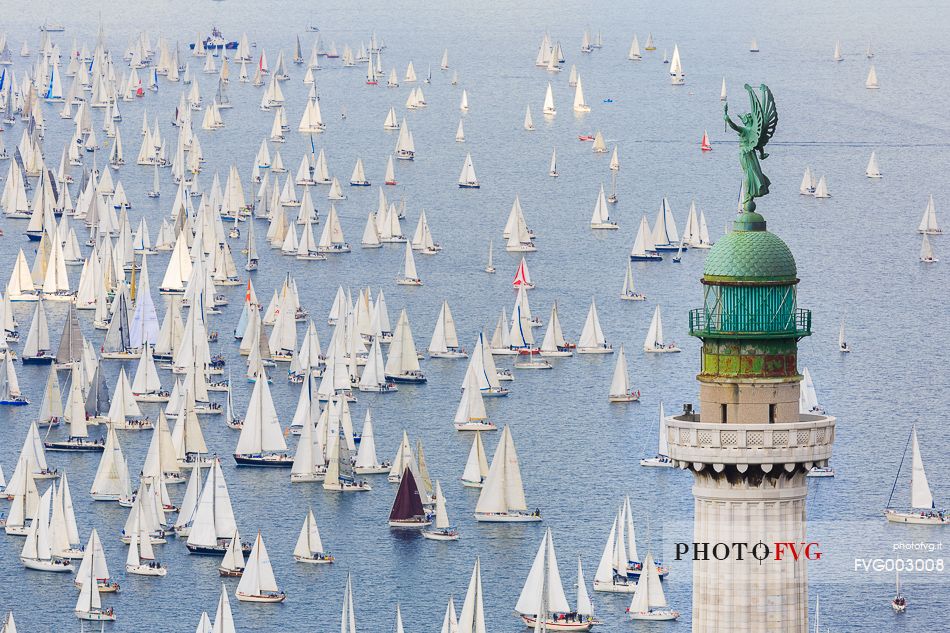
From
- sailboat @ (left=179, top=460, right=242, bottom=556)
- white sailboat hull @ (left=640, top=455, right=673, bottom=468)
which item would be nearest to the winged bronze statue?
sailboat @ (left=179, top=460, right=242, bottom=556)

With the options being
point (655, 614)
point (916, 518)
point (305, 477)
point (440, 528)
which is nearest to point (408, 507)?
point (440, 528)

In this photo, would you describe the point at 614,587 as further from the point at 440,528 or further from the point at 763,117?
the point at 763,117

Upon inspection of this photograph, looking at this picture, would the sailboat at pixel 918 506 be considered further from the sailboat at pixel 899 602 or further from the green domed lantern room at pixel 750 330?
the green domed lantern room at pixel 750 330

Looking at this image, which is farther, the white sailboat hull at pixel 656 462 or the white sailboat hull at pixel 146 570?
the white sailboat hull at pixel 656 462

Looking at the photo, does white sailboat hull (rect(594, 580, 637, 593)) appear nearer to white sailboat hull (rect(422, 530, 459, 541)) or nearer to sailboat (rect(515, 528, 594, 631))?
sailboat (rect(515, 528, 594, 631))

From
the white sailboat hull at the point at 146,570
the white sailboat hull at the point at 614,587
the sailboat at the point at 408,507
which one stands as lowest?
the white sailboat hull at the point at 614,587

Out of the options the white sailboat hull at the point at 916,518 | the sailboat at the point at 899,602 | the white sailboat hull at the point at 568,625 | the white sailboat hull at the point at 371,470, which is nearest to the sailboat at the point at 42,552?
the white sailboat hull at the point at 371,470
